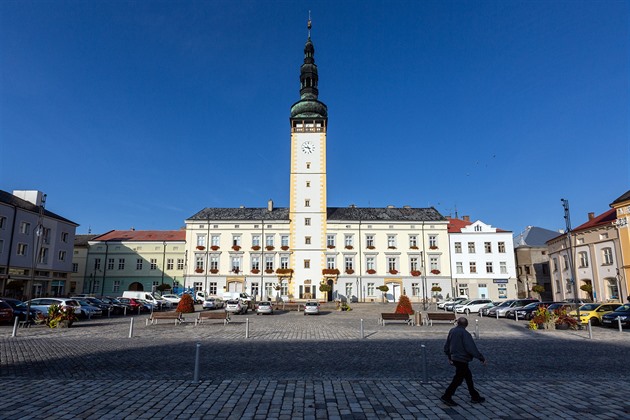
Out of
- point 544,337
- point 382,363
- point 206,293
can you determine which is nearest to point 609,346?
point 544,337

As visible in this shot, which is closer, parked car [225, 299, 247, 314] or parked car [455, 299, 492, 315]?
parked car [225, 299, 247, 314]

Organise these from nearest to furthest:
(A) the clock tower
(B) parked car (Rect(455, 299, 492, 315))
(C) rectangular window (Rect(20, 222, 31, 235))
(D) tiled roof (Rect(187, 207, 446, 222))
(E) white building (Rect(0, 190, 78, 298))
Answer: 1. (B) parked car (Rect(455, 299, 492, 315))
2. (E) white building (Rect(0, 190, 78, 298))
3. (C) rectangular window (Rect(20, 222, 31, 235))
4. (A) the clock tower
5. (D) tiled roof (Rect(187, 207, 446, 222))

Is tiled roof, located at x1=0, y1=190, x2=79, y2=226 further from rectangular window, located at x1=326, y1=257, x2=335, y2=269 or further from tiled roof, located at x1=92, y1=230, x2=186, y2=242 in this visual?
rectangular window, located at x1=326, y1=257, x2=335, y2=269

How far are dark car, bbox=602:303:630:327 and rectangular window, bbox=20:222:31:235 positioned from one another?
51939 millimetres

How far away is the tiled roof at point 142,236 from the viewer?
5972 cm

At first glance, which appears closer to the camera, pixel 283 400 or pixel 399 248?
pixel 283 400

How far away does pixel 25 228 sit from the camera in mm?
41500

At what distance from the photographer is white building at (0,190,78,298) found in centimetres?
3844

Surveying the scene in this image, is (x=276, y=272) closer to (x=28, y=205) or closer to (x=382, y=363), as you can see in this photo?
(x=28, y=205)

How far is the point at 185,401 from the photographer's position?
24.3 feet

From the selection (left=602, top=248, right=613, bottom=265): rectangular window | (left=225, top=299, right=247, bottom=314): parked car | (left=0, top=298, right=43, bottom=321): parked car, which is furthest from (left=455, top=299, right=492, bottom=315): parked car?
(left=0, top=298, right=43, bottom=321): parked car

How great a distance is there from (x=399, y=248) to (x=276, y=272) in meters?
17.4

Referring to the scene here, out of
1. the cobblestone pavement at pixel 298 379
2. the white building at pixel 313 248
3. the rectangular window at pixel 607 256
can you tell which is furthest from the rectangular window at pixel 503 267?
the cobblestone pavement at pixel 298 379

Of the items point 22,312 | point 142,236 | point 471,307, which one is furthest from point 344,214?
point 22,312
